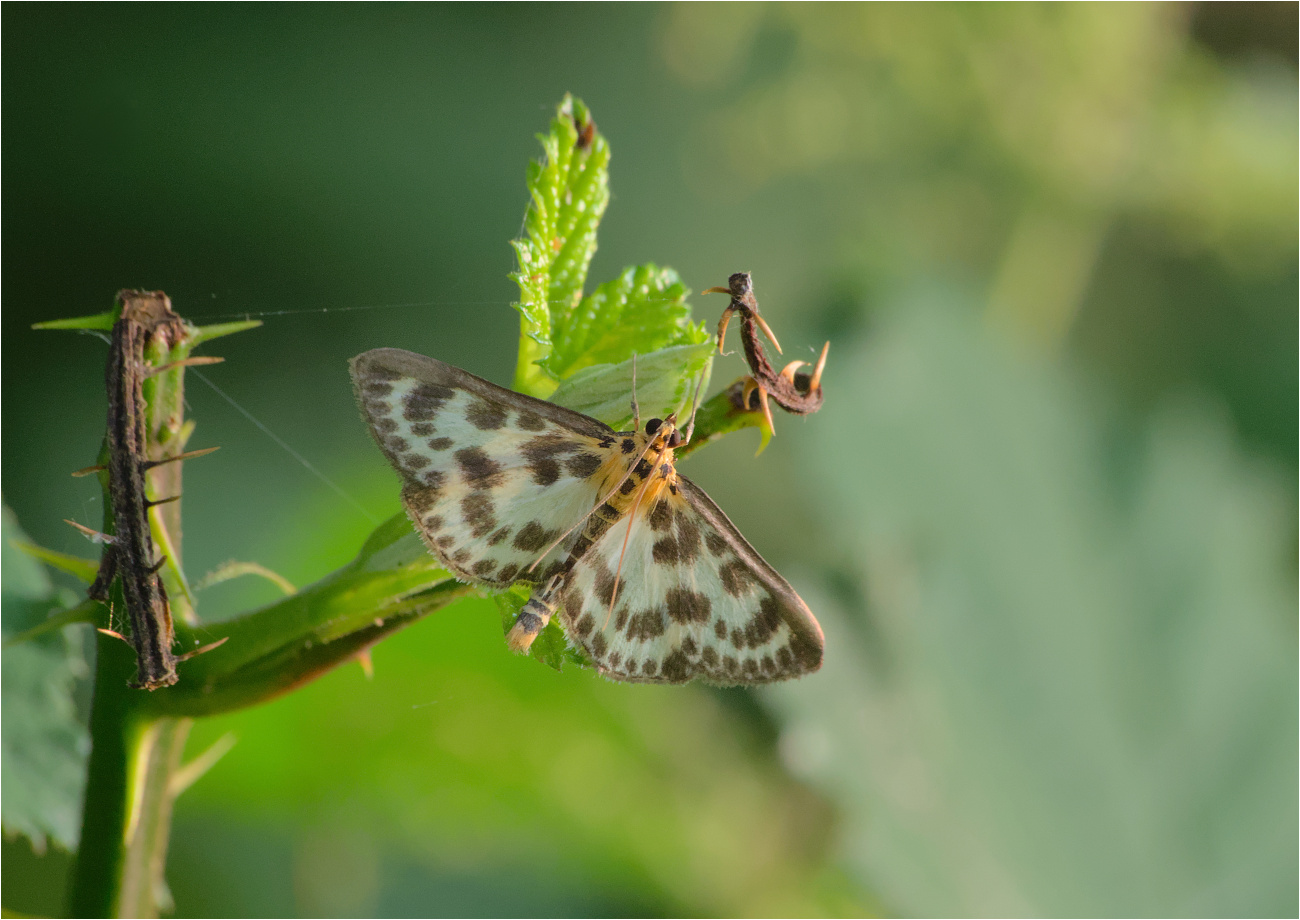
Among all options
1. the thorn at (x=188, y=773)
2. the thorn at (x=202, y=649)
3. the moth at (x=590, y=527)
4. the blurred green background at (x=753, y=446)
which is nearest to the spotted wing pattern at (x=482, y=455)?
the moth at (x=590, y=527)

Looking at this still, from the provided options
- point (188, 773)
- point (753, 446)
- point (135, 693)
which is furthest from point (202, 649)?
point (753, 446)

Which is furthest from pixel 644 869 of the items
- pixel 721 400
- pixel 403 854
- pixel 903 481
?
pixel 721 400

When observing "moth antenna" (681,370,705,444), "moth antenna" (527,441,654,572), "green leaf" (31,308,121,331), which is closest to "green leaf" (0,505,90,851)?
"green leaf" (31,308,121,331)

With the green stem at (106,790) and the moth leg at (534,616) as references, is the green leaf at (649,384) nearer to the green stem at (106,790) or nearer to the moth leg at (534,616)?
the moth leg at (534,616)

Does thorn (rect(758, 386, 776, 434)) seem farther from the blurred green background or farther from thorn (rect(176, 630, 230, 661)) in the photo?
the blurred green background

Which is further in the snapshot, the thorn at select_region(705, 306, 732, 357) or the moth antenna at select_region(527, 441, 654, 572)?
the moth antenna at select_region(527, 441, 654, 572)

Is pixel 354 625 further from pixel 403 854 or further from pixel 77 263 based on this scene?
pixel 77 263
